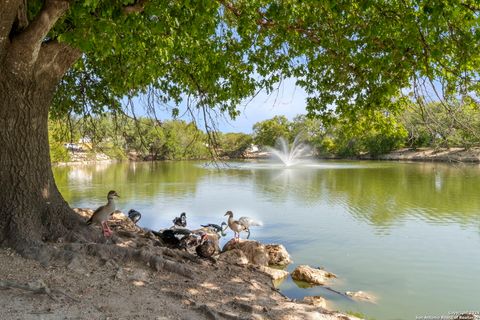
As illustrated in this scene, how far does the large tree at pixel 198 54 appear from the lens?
5.25 m

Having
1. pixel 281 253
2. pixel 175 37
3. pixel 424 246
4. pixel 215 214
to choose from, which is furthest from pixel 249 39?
pixel 215 214

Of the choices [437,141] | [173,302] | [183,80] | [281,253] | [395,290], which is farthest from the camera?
[281,253]

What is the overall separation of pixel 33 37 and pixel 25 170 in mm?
1840

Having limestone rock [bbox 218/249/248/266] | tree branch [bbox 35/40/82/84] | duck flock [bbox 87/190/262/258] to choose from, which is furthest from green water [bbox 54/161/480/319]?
tree branch [bbox 35/40/82/84]

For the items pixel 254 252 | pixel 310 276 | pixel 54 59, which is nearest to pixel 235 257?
pixel 254 252

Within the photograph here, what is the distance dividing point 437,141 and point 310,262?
4.60 metres

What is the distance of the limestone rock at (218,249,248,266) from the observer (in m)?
8.09

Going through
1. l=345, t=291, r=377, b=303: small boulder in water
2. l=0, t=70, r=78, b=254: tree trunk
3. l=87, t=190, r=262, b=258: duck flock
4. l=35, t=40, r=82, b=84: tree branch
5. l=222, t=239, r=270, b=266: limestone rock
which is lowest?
l=345, t=291, r=377, b=303: small boulder in water

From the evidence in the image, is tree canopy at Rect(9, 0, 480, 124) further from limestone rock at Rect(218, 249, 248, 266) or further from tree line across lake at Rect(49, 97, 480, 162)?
limestone rock at Rect(218, 249, 248, 266)

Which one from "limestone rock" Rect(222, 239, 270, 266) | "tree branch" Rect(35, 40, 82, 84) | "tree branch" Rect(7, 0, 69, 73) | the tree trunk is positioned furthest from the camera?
"limestone rock" Rect(222, 239, 270, 266)

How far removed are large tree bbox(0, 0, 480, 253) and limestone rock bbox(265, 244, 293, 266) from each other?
3.46 meters

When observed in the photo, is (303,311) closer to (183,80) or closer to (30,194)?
(30,194)

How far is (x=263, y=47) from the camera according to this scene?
9.18 meters

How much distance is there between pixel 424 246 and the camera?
11.6m
